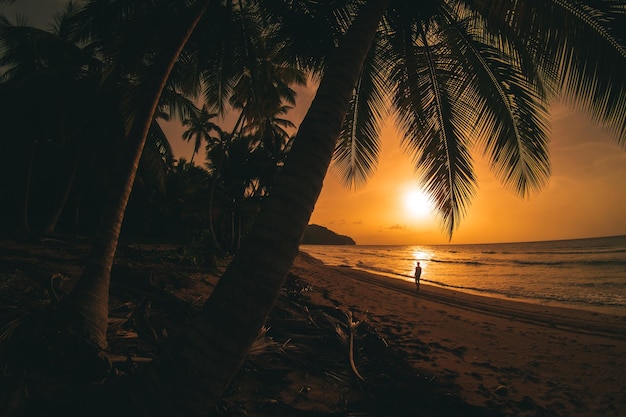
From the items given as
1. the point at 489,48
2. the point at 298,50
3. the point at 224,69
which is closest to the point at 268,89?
the point at 224,69

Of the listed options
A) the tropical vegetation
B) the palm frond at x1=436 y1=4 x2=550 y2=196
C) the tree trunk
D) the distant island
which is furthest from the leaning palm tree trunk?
the distant island

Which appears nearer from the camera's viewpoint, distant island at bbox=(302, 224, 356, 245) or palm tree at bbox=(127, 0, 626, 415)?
palm tree at bbox=(127, 0, 626, 415)

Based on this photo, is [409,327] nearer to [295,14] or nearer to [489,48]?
[489,48]

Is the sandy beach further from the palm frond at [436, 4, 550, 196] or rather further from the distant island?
the distant island

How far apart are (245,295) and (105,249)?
2.66 m

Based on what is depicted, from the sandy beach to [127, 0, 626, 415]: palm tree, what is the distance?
236 cm

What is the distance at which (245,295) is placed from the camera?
1441 mm

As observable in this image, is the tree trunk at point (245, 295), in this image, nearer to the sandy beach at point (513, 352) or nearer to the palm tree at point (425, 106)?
the palm tree at point (425, 106)

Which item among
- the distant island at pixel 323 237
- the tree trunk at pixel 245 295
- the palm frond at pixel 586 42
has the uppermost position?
the palm frond at pixel 586 42

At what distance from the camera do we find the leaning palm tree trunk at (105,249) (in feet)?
9.46

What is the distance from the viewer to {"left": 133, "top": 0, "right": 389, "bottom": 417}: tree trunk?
4.42 ft

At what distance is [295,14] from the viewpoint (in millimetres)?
4055

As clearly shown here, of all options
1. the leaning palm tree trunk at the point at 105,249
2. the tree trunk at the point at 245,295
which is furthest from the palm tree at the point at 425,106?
the leaning palm tree trunk at the point at 105,249

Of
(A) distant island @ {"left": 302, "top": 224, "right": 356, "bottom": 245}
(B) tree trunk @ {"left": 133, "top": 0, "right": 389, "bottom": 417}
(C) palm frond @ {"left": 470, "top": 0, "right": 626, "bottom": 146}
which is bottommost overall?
(A) distant island @ {"left": 302, "top": 224, "right": 356, "bottom": 245}
